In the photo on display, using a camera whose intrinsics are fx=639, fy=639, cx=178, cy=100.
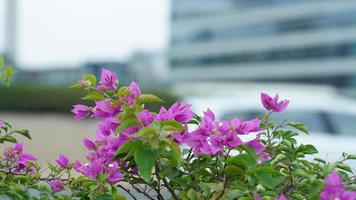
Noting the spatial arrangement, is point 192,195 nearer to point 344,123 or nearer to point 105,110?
point 105,110

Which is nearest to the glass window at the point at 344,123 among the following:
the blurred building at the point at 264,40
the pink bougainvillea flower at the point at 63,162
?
the pink bougainvillea flower at the point at 63,162

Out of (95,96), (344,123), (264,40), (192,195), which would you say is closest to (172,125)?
(192,195)

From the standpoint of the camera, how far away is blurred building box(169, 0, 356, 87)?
5369 centimetres


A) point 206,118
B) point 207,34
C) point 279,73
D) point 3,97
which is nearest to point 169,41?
point 207,34

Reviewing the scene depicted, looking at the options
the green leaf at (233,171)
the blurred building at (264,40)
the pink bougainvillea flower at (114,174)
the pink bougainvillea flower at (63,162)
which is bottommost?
the blurred building at (264,40)

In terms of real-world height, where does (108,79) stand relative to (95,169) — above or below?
above

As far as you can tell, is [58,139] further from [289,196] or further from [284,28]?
[284,28]

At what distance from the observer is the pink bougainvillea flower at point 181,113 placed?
159cm

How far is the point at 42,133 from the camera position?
1177cm

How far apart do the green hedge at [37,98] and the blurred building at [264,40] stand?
1594 inches

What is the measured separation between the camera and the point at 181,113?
1.60m

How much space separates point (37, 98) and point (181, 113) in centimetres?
1393

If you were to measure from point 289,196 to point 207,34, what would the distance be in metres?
62.3

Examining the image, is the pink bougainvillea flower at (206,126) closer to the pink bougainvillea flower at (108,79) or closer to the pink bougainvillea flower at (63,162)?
the pink bougainvillea flower at (108,79)
